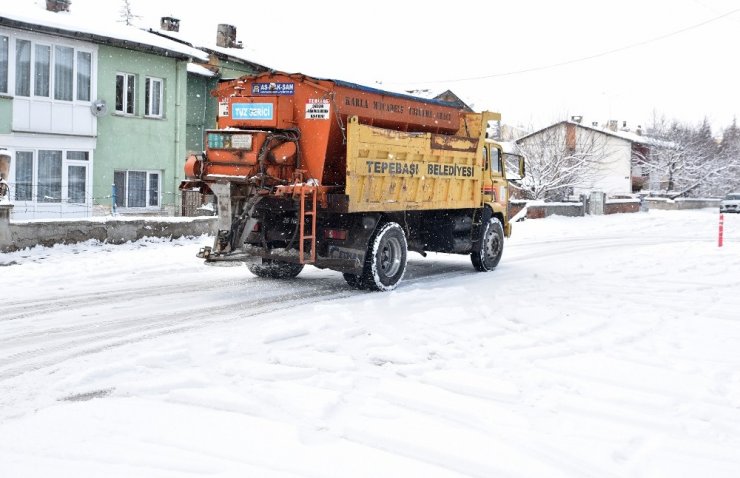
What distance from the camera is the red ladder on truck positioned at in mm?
11234

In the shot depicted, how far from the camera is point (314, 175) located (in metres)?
11.6

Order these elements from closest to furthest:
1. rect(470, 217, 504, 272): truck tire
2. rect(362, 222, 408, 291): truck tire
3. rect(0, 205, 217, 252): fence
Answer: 1. rect(362, 222, 408, 291): truck tire
2. rect(0, 205, 217, 252): fence
3. rect(470, 217, 504, 272): truck tire

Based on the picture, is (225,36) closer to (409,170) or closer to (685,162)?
(409,170)

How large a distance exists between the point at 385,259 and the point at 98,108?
50.9 ft

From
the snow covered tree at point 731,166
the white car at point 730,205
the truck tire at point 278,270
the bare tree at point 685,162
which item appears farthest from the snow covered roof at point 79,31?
the snow covered tree at point 731,166

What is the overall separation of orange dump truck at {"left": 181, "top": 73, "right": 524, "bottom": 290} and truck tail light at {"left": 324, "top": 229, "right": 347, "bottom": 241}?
1 cm

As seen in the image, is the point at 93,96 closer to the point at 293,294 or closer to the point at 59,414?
the point at 293,294

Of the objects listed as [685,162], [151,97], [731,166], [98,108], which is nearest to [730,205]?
[685,162]

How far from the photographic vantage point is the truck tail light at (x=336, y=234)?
38.9 feet

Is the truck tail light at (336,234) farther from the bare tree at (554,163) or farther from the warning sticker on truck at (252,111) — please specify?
the bare tree at (554,163)

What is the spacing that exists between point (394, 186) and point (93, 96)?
15.6m

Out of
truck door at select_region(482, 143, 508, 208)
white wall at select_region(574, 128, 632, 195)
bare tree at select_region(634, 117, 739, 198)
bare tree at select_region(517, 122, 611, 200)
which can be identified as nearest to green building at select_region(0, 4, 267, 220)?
truck door at select_region(482, 143, 508, 208)

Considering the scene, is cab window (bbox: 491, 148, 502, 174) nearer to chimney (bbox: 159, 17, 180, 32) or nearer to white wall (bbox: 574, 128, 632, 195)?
chimney (bbox: 159, 17, 180, 32)

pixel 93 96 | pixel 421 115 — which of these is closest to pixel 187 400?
pixel 421 115
